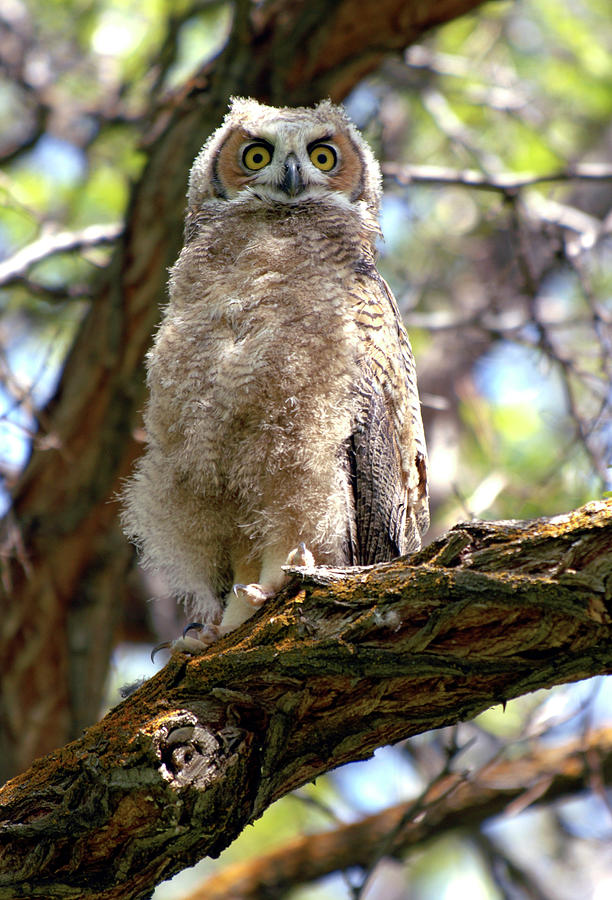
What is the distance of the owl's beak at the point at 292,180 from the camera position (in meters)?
3.50

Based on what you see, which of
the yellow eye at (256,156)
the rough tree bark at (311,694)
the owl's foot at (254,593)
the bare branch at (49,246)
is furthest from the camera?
the bare branch at (49,246)

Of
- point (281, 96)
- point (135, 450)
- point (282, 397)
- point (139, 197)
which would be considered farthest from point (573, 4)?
point (282, 397)

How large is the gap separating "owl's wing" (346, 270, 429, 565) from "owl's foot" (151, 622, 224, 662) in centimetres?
51

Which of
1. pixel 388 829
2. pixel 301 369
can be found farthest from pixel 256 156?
pixel 388 829

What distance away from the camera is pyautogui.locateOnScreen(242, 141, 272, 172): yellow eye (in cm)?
374

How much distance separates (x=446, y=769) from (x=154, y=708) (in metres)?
1.53

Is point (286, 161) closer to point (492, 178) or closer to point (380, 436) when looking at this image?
point (380, 436)

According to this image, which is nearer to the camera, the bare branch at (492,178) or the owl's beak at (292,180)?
the owl's beak at (292,180)

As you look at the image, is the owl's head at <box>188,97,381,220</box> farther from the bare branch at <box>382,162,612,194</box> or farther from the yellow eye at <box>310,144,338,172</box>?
the bare branch at <box>382,162,612,194</box>

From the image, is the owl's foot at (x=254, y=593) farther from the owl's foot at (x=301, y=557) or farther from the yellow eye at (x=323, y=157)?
the yellow eye at (x=323, y=157)

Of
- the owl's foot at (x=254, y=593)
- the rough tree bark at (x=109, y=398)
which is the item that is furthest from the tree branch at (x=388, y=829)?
the owl's foot at (x=254, y=593)

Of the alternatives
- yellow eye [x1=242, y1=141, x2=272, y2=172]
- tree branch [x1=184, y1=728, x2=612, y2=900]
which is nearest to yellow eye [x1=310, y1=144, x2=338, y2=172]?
yellow eye [x1=242, y1=141, x2=272, y2=172]

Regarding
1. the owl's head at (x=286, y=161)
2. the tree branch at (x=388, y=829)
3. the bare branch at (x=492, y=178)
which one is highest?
the bare branch at (x=492, y=178)

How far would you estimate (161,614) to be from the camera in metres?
7.05
